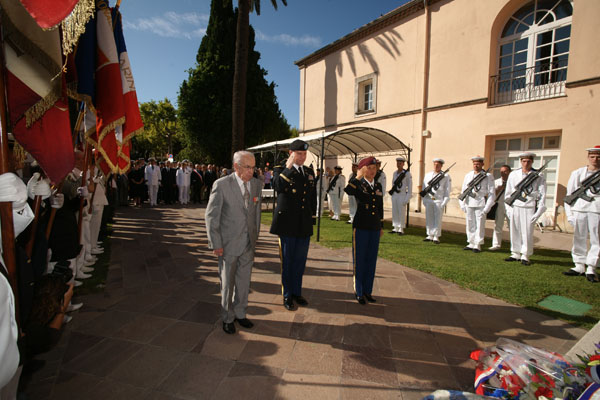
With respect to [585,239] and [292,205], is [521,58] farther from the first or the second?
[292,205]

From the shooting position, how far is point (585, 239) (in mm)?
5391

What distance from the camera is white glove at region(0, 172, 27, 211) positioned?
5.63 feet

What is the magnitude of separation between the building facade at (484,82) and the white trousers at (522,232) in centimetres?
491

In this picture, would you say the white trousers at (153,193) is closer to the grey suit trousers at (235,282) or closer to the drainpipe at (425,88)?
the drainpipe at (425,88)

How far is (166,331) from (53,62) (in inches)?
105

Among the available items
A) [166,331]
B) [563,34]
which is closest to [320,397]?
[166,331]

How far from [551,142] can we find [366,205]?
1009 cm

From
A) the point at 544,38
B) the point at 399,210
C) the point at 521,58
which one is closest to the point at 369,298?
the point at 399,210

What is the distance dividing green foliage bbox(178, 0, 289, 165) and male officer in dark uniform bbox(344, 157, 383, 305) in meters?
20.7

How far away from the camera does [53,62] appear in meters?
2.24

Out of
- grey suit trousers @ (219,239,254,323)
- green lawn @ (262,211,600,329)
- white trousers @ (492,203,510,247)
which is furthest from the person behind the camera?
white trousers @ (492,203,510,247)

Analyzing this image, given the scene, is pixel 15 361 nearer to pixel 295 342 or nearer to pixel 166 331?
pixel 166 331

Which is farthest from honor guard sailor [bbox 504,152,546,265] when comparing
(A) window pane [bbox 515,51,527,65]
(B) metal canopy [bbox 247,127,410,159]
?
(A) window pane [bbox 515,51,527,65]

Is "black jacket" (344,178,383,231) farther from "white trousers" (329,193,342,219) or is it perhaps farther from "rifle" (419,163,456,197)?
"white trousers" (329,193,342,219)
